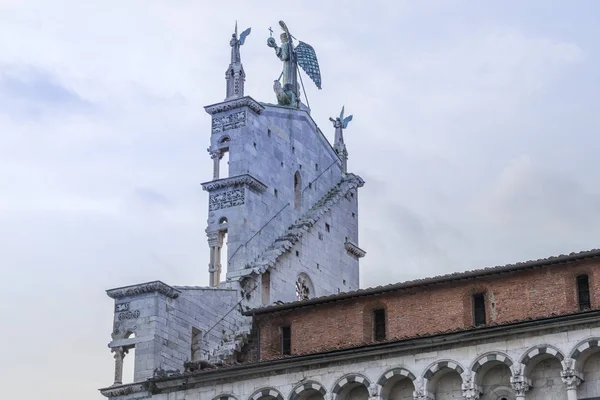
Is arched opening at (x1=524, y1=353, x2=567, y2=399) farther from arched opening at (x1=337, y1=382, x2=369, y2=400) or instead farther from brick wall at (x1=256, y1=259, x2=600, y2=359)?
arched opening at (x1=337, y1=382, x2=369, y2=400)

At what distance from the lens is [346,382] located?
3622 cm

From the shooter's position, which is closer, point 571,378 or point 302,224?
point 571,378

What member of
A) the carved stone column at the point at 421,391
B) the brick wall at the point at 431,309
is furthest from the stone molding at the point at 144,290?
the carved stone column at the point at 421,391

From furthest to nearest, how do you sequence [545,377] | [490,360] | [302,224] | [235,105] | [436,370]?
[302,224], [235,105], [436,370], [490,360], [545,377]

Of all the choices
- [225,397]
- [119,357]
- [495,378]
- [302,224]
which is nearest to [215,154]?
[302,224]

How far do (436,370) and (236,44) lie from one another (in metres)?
18.4

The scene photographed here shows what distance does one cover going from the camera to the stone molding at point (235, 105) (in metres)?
47.6

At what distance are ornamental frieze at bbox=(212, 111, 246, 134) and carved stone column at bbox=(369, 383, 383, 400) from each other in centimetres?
1436

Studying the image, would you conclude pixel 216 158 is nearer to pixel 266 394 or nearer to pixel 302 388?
pixel 266 394

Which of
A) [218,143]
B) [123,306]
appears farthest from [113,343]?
[218,143]

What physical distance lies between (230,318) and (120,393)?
16.6 feet

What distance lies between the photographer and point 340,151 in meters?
54.8

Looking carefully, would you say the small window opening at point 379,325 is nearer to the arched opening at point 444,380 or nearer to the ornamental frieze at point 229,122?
the arched opening at point 444,380

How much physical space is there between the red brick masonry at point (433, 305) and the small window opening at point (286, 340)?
145 mm
